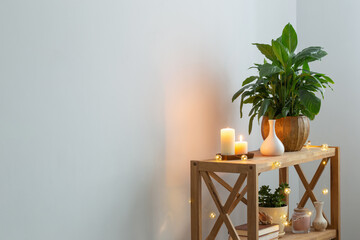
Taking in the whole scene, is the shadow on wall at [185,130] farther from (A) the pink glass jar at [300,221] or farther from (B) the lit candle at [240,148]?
(A) the pink glass jar at [300,221]

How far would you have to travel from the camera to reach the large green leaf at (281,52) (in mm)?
2137

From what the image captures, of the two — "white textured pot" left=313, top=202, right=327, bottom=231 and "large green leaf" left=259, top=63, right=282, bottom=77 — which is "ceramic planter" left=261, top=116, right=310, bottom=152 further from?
"white textured pot" left=313, top=202, right=327, bottom=231

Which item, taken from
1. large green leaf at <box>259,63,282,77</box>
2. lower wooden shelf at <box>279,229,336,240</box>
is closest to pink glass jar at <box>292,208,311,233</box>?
lower wooden shelf at <box>279,229,336,240</box>

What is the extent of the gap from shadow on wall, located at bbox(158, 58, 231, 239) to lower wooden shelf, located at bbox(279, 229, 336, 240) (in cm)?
38

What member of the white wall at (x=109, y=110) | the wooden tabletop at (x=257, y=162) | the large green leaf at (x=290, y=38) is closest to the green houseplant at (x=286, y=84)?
the large green leaf at (x=290, y=38)

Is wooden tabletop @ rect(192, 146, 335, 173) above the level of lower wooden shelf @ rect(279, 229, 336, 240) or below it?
above

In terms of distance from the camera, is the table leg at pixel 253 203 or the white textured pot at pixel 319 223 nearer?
the table leg at pixel 253 203

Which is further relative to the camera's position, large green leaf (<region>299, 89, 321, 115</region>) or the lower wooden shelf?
the lower wooden shelf

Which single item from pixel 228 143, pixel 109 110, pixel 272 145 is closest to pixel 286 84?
pixel 272 145

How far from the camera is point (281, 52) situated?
2160 millimetres

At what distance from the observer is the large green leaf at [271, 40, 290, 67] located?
2.14m

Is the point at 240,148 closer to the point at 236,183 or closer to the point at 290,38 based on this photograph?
the point at 236,183

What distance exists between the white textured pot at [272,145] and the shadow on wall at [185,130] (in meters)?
0.29

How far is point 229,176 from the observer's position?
7.94 ft
